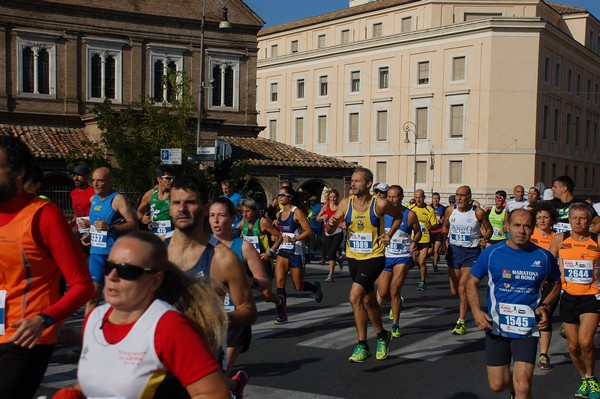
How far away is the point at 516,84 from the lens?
49156mm

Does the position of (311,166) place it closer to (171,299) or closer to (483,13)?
(483,13)

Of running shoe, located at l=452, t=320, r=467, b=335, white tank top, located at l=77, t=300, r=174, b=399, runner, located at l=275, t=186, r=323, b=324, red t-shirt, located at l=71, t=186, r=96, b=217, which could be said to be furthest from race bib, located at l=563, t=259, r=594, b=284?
red t-shirt, located at l=71, t=186, r=96, b=217

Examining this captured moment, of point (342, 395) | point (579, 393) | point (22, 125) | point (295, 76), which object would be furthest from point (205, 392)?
point (295, 76)

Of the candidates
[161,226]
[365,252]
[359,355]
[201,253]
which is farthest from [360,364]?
[201,253]

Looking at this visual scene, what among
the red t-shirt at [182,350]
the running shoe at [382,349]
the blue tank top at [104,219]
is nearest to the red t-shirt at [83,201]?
the blue tank top at [104,219]

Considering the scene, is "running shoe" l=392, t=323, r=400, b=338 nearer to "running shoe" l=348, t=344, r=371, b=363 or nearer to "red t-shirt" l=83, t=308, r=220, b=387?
"running shoe" l=348, t=344, r=371, b=363

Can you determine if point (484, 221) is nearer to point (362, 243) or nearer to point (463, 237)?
point (463, 237)

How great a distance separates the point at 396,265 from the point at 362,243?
6.45 feet

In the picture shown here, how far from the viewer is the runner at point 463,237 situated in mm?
10906

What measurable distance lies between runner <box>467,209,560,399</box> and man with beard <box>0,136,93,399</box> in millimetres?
3239

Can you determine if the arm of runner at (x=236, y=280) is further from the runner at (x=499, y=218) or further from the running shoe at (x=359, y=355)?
the runner at (x=499, y=218)

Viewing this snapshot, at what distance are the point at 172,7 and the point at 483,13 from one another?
2617 cm

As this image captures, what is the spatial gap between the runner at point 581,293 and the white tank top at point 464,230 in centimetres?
364

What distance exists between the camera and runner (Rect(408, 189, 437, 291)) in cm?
1520
